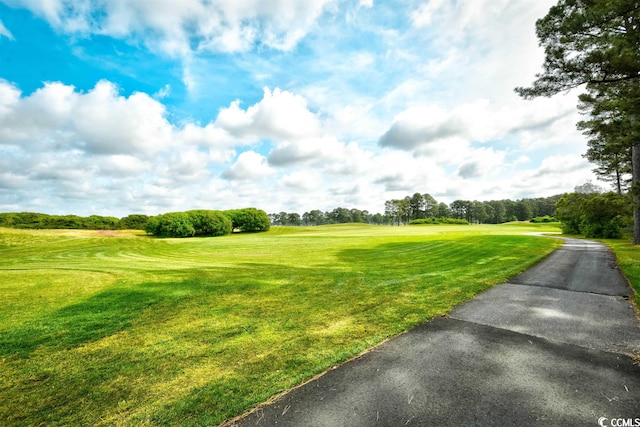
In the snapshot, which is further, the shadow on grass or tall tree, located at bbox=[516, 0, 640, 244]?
tall tree, located at bbox=[516, 0, 640, 244]

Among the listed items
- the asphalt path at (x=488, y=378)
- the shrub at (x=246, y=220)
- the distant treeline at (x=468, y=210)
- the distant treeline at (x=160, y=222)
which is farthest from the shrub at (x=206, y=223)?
the distant treeline at (x=468, y=210)

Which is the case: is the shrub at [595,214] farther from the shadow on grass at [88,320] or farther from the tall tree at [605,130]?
the shadow on grass at [88,320]

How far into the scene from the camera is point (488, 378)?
400 centimetres

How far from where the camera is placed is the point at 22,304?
8.01 m

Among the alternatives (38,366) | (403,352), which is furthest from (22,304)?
(403,352)

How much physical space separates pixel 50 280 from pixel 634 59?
916 inches

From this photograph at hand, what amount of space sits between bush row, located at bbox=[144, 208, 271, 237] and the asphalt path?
59.1 meters

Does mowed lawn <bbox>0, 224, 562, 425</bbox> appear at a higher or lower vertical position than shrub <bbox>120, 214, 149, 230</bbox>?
lower

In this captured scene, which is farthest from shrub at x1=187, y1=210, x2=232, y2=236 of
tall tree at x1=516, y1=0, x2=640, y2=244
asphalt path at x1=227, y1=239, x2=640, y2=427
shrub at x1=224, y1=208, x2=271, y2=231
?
asphalt path at x1=227, y1=239, x2=640, y2=427

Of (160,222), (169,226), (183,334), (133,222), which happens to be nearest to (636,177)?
(183,334)

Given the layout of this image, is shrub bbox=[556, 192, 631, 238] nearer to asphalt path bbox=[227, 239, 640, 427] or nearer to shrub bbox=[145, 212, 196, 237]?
asphalt path bbox=[227, 239, 640, 427]

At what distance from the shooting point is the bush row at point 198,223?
5628cm

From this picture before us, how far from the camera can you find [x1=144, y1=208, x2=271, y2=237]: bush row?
185 feet

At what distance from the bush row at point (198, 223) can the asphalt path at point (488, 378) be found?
194 ft
